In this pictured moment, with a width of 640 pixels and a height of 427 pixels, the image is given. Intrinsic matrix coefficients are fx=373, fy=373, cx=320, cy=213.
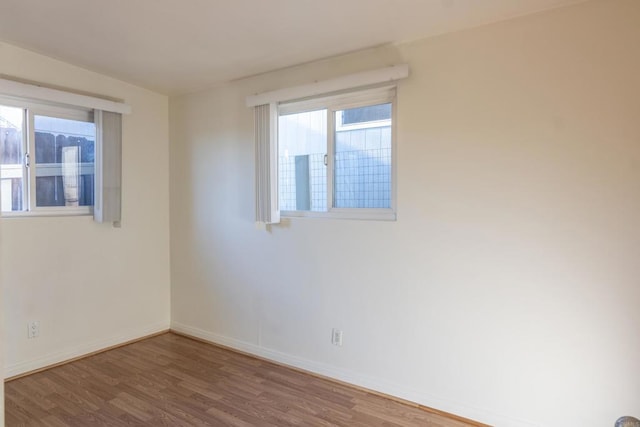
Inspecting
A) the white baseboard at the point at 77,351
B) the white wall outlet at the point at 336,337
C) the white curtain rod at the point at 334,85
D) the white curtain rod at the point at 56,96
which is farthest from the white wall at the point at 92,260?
the white wall outlet at the point at 336,337

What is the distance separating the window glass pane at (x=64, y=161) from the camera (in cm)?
299

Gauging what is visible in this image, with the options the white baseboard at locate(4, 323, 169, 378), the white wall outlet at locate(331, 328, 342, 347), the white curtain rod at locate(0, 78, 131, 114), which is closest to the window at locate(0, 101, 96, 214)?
the white curtain rod at locate(0, 78, 131, 114)

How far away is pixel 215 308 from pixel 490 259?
2.49m

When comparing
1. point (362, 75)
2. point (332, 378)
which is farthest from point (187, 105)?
point (332, 378)

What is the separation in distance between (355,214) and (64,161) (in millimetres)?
2470

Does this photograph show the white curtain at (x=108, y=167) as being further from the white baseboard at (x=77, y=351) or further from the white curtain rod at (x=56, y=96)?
the white baseboard at (x=77, y=351)

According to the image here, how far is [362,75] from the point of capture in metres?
2.58

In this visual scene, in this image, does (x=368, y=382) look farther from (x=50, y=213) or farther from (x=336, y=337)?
(x=50, y=213)

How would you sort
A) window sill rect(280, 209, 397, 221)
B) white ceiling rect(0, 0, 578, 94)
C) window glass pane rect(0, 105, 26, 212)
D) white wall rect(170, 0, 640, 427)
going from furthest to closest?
window glass pane rect(0, 105, 26, 212)
window sill rect(280, 209, 397, 221)
white ceiling rect(0, 0, 578, 94)
white wall rect(170, 0, 640, 427)

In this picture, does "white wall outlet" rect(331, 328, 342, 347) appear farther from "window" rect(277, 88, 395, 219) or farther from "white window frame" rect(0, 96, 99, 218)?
"white window frame" rect(0, 96, 99, 218)

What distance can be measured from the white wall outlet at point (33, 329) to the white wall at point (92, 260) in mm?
31

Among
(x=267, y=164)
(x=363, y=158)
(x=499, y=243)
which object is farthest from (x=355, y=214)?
(x=499, y=243)

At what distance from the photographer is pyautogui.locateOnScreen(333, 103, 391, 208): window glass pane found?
268 cm

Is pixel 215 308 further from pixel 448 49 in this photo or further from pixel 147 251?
pixel 448 49
